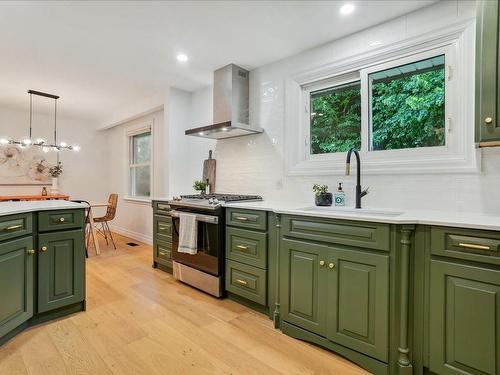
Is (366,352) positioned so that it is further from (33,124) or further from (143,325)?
(33,124)

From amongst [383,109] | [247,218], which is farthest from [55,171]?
[383,109]

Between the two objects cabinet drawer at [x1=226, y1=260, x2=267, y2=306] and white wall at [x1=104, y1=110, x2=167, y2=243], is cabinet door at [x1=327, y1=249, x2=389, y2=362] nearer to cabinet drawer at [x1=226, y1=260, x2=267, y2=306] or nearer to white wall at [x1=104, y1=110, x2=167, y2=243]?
cabinet drawer at [x1=226, y1=260, x2=267, y2=306]

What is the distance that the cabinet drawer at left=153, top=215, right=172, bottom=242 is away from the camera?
342 cm

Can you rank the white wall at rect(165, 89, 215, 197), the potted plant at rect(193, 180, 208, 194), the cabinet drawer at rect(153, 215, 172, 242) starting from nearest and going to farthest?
1. the cabinet drawer at rect(153, 215, 172, 242)
2. the potted plant at rect(193, 180, 208, 194)
3. the white wall at rect(165, 89, 215, 197)

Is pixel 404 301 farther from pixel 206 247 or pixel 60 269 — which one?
pixel 60 269

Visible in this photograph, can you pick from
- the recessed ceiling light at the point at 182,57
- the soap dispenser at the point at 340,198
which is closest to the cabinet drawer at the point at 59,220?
the recessed ceiling light at the point at 182,57

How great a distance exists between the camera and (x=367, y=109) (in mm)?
2494

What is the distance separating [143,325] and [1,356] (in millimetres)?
861

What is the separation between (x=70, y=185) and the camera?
6.01 metres

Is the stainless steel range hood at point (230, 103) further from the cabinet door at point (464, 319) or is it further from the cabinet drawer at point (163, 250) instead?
the cabinet door at point (464, 319)

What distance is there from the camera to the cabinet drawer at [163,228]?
342 cm

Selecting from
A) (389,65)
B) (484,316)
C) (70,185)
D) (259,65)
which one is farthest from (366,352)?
(70,185)

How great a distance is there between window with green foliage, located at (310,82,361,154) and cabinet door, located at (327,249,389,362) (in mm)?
1244

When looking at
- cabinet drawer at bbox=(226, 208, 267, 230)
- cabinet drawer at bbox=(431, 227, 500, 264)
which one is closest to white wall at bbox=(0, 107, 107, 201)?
cabinet drawer at bbox=(226, 208, 267, 230)
